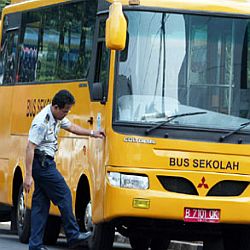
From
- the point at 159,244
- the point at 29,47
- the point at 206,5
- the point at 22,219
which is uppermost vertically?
the point at 206,5

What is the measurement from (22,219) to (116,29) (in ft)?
17.8

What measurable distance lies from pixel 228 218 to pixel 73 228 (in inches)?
72.1

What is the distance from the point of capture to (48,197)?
13766 mm

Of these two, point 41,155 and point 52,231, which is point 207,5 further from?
point 52,231

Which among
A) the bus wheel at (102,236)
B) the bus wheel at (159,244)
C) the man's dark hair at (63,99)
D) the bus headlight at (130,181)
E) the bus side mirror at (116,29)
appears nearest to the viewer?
the man's dark hair at (63,99)

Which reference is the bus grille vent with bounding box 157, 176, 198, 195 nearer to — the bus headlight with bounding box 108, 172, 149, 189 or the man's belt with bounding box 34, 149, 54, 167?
the bus headlight with bounding box 108, 172, 149, 189

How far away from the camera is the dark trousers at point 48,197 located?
13602 millimetres

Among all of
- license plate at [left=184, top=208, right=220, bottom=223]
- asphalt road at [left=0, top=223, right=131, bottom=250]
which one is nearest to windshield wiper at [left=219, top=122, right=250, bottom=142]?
license plate at [left=184, top=208, right=220, bottom=223]

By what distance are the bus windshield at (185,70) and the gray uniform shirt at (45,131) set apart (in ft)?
2.72

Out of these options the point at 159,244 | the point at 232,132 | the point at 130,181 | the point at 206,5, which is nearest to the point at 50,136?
the point at 130,181

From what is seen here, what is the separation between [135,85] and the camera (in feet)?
46.3

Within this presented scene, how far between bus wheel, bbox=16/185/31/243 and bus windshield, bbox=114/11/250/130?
433 centimetres

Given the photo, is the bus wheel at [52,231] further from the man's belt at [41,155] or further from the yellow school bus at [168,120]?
the man's belt at [41,155]

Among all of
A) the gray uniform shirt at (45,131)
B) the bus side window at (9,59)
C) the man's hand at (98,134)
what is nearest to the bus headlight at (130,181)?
the man's hand at (98,134)
